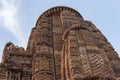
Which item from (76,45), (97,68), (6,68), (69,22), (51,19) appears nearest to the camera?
(97,68)

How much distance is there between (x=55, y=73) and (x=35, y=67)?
1110mm

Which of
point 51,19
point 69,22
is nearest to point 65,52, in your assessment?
point 69,22

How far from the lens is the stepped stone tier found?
12.5m

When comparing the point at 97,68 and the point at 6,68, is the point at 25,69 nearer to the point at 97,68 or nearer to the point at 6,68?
the point at 6,68

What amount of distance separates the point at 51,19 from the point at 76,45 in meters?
9.07

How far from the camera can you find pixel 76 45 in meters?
14.7

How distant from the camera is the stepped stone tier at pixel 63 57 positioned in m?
12.5

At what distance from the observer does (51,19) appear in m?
23.4

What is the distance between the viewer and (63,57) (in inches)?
611

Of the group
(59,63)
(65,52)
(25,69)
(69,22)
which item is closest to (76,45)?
(65,52)

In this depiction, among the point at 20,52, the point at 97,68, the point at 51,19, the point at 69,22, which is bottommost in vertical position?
the point at 97,68

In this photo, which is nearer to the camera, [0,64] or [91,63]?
[91,63]

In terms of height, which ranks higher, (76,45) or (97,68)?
(76,45)

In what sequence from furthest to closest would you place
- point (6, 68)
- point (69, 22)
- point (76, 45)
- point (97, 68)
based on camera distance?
point (69, 22)
point (6, 68)
point (76, 45)
point (97, 68)
